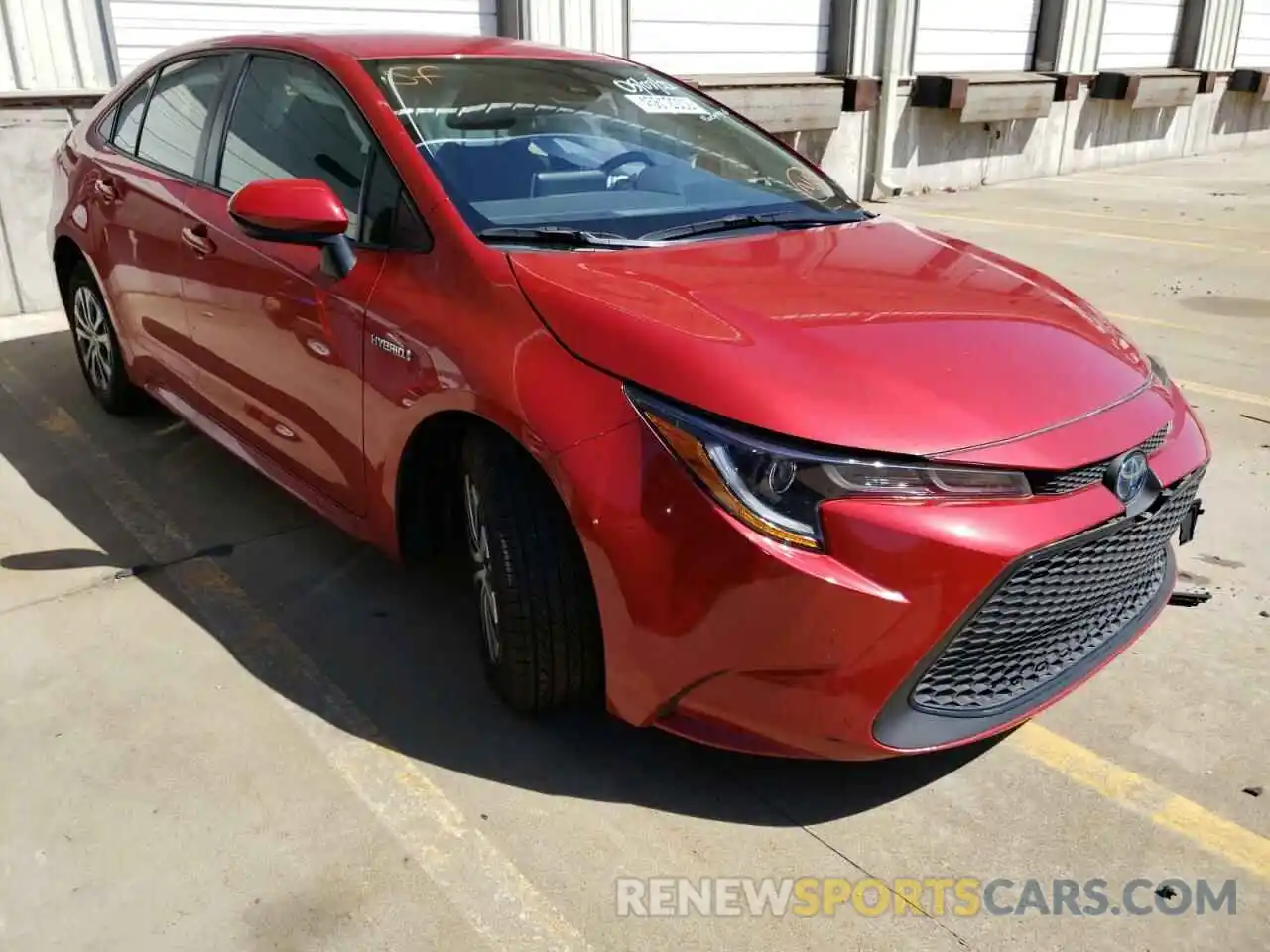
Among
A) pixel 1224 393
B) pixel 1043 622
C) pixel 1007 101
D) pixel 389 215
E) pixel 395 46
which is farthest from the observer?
pixel 1007 101

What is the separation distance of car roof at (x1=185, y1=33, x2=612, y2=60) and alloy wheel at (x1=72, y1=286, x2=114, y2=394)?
146cm

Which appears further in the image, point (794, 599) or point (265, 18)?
point (265, 18)

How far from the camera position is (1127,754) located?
265 cm

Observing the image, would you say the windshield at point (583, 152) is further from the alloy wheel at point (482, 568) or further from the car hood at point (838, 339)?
the alloy wheel at point (482, 568)

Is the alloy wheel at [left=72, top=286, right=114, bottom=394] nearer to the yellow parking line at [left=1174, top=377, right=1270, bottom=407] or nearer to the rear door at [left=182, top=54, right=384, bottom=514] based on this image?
the rear door at [left=182, top=54, right=384, bottom=514]

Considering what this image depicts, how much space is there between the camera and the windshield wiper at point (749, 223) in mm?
2855

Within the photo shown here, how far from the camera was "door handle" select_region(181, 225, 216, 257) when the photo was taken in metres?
3.45

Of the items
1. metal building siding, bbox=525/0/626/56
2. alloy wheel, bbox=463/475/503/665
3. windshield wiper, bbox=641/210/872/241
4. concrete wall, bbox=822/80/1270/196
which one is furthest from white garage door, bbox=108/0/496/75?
alloy wheel, bbox=463/475/503/665

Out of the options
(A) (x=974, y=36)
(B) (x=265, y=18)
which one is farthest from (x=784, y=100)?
(B) (x=265, y=18)

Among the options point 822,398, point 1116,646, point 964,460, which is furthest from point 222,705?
point 1116,646

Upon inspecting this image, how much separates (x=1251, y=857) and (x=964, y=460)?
3.62 ft

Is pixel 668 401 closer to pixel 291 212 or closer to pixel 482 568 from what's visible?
pixel 482 568

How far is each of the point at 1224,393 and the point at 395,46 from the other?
4242 mm

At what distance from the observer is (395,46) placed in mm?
3291
